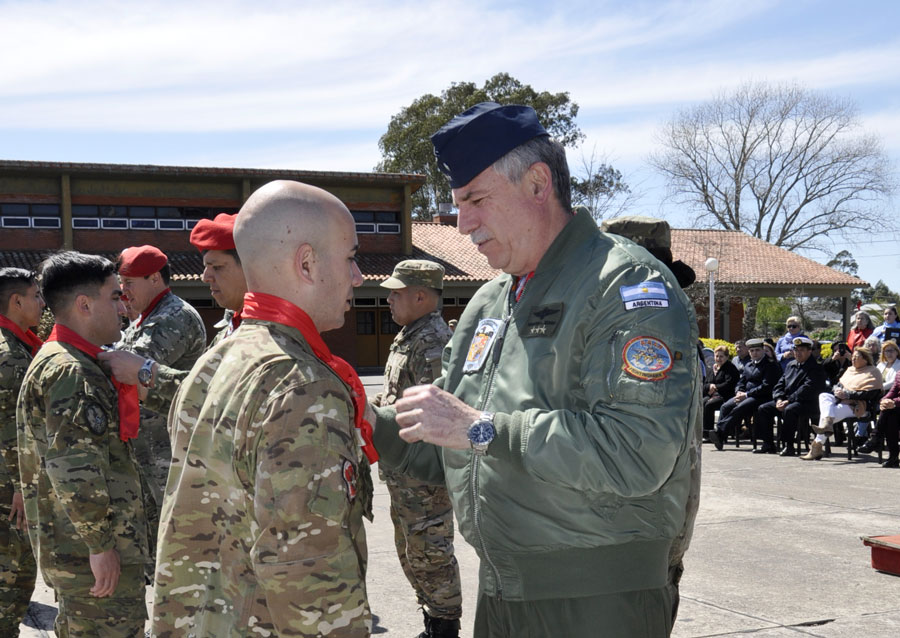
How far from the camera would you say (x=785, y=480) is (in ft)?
32.9

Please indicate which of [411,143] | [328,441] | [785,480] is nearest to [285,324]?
[328,441]

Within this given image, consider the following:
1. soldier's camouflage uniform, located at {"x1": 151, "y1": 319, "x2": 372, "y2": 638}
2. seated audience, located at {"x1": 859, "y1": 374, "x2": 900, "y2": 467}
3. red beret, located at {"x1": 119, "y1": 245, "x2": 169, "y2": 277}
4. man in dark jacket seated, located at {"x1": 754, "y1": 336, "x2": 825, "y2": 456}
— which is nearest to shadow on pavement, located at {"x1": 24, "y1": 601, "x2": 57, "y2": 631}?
red beret, located at {"x1": 119, "y1": 245, "x2": 169, "y2": 277}

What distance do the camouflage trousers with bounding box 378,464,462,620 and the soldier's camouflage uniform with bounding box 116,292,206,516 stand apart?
3.98 ft

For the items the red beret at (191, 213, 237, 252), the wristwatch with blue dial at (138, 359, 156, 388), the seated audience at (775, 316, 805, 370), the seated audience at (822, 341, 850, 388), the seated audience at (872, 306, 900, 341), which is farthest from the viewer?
the seated audience at (775, 316, 805, 370)

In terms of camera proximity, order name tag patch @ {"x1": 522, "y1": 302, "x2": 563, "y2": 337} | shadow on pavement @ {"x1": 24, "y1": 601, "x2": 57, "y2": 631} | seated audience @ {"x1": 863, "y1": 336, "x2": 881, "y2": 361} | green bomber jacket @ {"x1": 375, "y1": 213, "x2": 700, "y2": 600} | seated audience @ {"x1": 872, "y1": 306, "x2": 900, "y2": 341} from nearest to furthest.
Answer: green bomber jacket @ {"x1": 375, "y1": 213, "x2": 700, "y2": 600}
name tag patch @ {"x1": 522, "y1": 302, "x2": 563, "y2": 337}
shadow on pavement @ {"x1": 24, "y1": 601, "x2": 57, "y2": 631}
seated audience @ {"x1": 863, "y1": 336, "x2": 881, "y2": 361}
seated audience @ {"x1": 872, "y1": 306, "x2": 900, "y2": 341}

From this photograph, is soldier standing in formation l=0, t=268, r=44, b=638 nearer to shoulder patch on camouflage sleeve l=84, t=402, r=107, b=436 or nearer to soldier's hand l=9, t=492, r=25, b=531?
soldier's hand l=9, t=492, r=25, b=531

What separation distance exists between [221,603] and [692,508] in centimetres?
200

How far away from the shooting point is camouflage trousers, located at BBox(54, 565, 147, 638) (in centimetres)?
345

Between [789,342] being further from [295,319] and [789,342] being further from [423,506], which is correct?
[295,319]

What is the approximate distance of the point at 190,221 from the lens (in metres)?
32.4

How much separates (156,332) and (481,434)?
3034 mm

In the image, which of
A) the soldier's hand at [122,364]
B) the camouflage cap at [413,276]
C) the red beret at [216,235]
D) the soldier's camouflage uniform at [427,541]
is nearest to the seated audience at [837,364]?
the camouflage cap at [413,276]

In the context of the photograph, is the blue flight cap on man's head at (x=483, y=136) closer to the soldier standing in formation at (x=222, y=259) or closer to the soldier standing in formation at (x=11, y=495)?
the soldier standing in formation at (x=222, y=259)

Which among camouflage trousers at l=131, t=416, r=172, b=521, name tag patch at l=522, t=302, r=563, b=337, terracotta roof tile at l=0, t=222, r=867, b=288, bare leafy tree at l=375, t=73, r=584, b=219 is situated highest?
bare leafy tree at l=375, t=73, r=584, b=219
